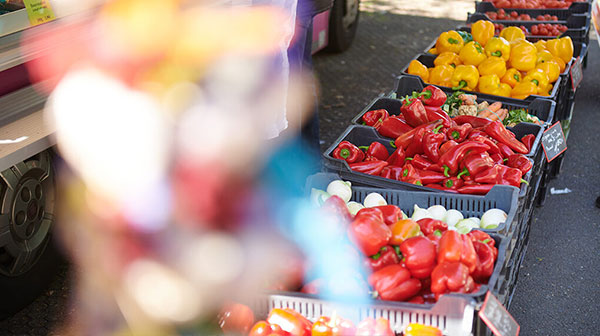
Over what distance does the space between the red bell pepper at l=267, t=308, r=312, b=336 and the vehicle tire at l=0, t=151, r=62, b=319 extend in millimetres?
1624

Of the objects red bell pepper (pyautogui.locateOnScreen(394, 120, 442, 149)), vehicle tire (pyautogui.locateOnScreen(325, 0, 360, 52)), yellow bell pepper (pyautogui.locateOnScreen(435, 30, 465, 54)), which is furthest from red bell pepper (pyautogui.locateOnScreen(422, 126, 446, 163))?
vehicle tire (pyautogui.locateOnScreen(325, 0, 360, 52))

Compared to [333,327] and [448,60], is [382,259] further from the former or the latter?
[448,60]

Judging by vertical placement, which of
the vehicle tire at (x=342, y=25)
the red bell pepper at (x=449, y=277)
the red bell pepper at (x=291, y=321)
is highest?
the red bell pepper at (x=449, y=277)

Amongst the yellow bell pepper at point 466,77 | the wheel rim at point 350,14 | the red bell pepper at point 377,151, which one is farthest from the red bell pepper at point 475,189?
the wheel rim at point 350,14

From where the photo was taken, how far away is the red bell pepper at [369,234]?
222cm

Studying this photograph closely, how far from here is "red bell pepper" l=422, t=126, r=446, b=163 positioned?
3.09 m

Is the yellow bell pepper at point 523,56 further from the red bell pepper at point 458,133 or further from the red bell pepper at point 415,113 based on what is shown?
the red bell pepper at point 458,133

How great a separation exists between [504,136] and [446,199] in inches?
28.3

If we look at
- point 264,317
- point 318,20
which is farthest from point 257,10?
point 318,20

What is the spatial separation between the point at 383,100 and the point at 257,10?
93 cm

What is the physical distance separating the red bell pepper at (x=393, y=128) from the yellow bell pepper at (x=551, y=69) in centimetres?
136

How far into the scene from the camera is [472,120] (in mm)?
3449

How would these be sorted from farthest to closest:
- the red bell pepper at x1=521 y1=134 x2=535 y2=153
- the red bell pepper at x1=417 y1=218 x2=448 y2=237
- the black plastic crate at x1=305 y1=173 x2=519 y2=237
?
the red bell pepper at x1=521 y1=134 x2=535 y2=153 → the black plastic crate at x1=305 y1=173 x2=519 y2=237 → the red bell pepper at x1=417 y1=218 x2=448 y2=237

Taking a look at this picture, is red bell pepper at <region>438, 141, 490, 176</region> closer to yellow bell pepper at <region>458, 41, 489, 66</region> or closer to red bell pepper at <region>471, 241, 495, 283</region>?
red bell pepper at <region>471, 241, 495, 283</region>
